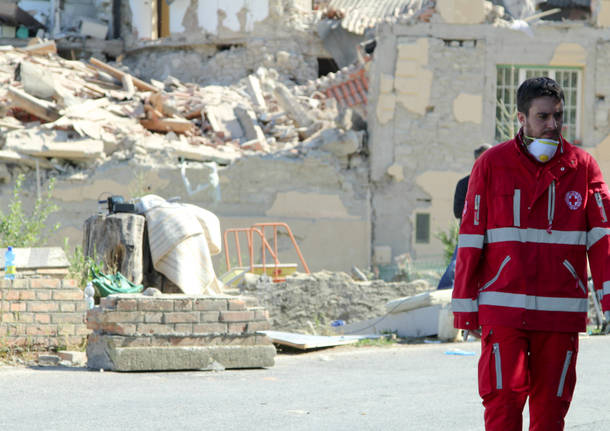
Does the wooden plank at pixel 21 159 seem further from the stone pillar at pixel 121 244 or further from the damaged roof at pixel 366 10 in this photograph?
the damaged roof at pixel 366 10

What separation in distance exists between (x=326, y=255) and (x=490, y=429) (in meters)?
14.2

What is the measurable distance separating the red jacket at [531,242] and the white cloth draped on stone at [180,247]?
576 cm

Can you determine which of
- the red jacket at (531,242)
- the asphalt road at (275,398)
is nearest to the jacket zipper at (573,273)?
the red jacket at (531,242)

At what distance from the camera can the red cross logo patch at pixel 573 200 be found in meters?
3.63

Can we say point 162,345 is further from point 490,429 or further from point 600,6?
point 600,6

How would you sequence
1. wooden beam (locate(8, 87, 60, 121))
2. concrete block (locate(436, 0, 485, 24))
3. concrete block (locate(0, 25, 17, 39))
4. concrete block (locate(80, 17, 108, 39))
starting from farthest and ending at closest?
concrete block (locate(0, 25, 17, 39)), concrete block (locate(80, 17, 108, 39)), wooden beam (locate(8, 87, 60, 121)), concrete block (locate(436, 0, 485, 24))

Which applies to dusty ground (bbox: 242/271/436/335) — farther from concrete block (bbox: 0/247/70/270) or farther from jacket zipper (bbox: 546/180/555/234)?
jacket zipper (bbox: 546/180/555/234)

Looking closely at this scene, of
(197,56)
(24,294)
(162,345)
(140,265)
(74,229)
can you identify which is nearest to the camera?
(162,345)

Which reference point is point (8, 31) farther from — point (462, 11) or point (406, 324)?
point (406, 324)

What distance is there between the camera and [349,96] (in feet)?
68.5

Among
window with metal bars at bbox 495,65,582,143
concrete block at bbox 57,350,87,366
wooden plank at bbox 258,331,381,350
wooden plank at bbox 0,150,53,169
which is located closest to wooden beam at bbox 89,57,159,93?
wooden plank at bbox 0,150,53,169

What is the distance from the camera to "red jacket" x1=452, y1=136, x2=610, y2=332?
11.6ft

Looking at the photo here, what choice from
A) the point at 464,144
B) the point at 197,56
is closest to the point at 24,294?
the point at 464,144

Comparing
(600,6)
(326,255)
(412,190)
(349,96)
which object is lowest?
(326,255)
